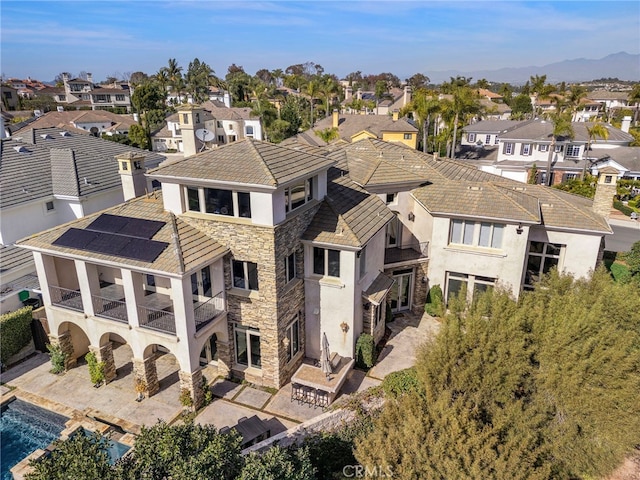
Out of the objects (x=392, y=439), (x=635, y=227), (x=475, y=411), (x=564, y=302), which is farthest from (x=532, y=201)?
(x=635, y=227)

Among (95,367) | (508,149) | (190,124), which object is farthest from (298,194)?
(508,149)

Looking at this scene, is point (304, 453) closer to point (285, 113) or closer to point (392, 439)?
point (392, 439)

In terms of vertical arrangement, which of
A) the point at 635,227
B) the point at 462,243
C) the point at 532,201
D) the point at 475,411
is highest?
the point at 532,201

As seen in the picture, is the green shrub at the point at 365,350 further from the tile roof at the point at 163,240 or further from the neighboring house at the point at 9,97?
the neighboring house at the point at 9,97

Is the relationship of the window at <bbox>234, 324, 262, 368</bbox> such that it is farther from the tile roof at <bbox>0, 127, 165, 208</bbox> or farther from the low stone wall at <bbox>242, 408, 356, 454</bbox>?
the tile roof at <bbox>0, 127, 165, 208</bbox>

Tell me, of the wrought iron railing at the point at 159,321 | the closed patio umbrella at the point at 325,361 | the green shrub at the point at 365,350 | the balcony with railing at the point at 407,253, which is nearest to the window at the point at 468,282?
the balcony with railing at the point at 407,253

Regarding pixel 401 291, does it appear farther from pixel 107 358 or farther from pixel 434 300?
pixel 107 358
